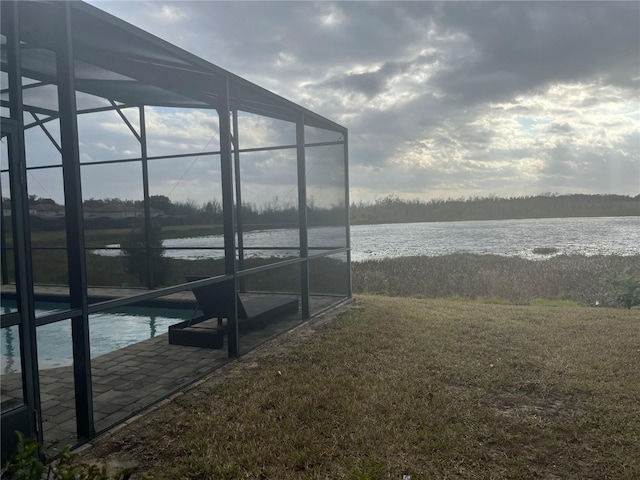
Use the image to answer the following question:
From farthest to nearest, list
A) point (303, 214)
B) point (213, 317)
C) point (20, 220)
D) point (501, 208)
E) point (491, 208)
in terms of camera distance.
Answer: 1. point (501, 208)
2. point (491, 208)
3. point (303, 214)
4. point (213, 317)
5. point (20, 220)

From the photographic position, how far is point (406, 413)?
300 cm

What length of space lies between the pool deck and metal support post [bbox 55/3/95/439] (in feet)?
1.02

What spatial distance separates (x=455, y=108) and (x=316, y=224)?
8278 millimetres

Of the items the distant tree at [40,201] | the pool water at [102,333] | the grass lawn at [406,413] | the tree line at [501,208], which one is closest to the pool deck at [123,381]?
the grass lawn at [406,413]

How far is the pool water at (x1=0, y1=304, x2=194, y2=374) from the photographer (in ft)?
15.1

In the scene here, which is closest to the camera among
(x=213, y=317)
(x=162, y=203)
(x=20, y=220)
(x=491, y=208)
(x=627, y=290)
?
(x=20, y=220)

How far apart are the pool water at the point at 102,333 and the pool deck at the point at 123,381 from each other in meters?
0.43

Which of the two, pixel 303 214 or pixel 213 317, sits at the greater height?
pixel 303 214

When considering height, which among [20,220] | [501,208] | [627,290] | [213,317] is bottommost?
[627,290]

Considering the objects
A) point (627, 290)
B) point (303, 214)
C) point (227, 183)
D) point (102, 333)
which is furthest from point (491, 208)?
point (227, 183)

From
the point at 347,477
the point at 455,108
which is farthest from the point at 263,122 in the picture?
the point at 455,108

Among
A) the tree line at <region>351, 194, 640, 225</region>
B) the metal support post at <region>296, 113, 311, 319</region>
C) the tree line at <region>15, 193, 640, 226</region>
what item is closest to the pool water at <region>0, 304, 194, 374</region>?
the metal support post at <region>296, 113, 311, 319</region>

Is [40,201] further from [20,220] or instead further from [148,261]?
[20,220]

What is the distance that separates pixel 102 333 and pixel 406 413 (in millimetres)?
4664
